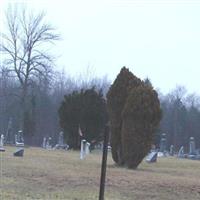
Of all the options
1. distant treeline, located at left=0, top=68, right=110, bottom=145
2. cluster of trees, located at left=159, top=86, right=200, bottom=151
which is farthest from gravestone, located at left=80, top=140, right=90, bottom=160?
cluster of trees, located at left=159, top=86, right=200, bottom=151

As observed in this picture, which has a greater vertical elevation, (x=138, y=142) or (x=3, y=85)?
(x=3, y=85)

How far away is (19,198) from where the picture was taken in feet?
35.5

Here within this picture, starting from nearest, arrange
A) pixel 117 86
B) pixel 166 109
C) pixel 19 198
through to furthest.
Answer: pixel 19 198 < pixel 117 86 < pixel 166 109

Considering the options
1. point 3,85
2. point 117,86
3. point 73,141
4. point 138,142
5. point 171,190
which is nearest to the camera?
point 171,190

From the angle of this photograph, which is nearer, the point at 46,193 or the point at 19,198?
the point at 19,198

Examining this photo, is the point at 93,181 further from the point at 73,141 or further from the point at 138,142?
the point at 73,141

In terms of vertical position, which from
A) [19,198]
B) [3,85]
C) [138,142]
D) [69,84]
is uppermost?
[69,84]

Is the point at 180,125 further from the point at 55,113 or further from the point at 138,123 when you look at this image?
the point at 138,123

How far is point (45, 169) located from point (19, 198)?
4696 mm

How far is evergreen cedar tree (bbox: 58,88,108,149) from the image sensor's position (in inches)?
1473

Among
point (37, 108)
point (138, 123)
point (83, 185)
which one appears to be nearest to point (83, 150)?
point (138, 123)

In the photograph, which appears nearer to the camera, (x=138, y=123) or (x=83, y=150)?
(x=138, y=123)

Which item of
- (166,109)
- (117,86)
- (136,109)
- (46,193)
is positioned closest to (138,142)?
(136,109)

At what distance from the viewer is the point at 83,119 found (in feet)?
124
